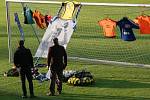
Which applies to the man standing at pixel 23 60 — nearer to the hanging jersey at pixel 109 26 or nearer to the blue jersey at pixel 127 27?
the hanging jersey at pixel 109 26

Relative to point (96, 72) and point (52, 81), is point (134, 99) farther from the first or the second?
point (96, 72)

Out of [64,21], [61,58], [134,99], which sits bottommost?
[134,99]

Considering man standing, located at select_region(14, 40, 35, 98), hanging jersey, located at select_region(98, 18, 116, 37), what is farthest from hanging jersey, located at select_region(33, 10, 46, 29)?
man standing, located at select_region(14, 40, 35, 98)

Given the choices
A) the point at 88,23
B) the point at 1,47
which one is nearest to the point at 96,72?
the point at 1,47

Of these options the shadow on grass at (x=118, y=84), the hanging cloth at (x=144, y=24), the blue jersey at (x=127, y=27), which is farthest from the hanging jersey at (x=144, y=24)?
the shadow on grass at (x=118, y=84)

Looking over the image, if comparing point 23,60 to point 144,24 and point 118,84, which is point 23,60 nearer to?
point 118,84

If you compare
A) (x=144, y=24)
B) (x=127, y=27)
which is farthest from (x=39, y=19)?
(x=144, y=24)

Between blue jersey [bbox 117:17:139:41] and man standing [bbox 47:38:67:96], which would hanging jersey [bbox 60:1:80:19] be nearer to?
blue jersey [bbox 117:17:139:41]

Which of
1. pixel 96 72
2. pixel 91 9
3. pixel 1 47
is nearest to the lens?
pixel 96 72

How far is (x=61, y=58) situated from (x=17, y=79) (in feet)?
10.0

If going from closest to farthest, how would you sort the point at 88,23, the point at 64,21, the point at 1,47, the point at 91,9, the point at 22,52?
the point at 22,52 → the point at 64,21 → the point at 1,47 → the point at 88,23 → the point at 91,9

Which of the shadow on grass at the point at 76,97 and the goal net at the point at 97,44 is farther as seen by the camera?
the goal net at the point at 97,44

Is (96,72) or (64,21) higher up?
(64,21)

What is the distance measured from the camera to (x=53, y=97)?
47.9 feet
